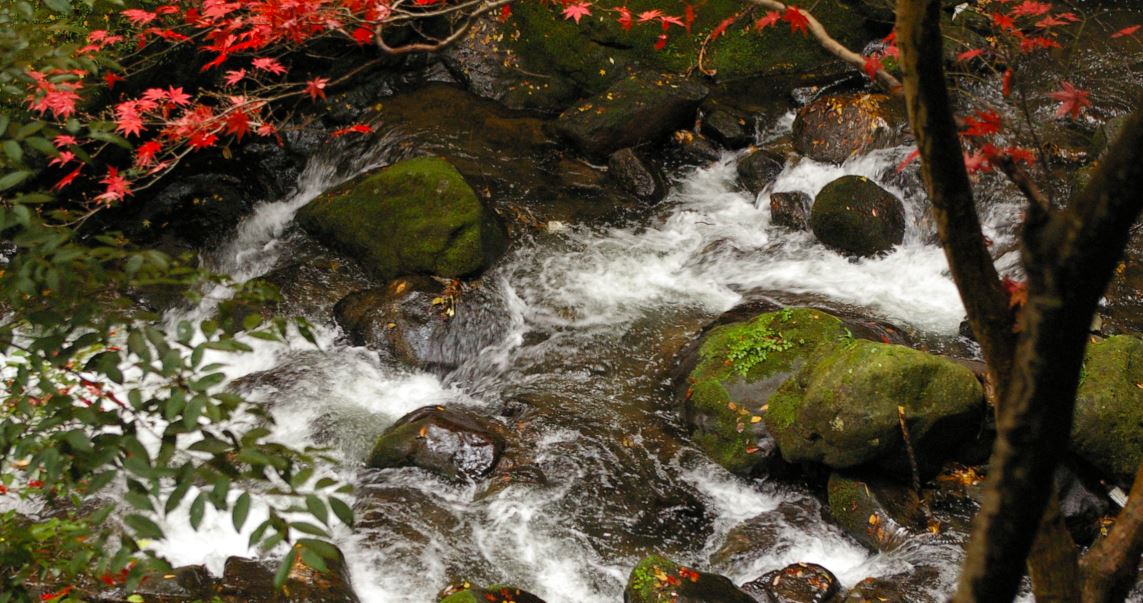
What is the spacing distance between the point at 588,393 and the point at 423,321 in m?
1.60

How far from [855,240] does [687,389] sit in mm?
2835

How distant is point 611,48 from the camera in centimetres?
1081

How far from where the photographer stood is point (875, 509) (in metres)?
5.47

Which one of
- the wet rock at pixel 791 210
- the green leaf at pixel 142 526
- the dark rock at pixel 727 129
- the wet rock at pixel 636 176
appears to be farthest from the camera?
the dark rock at pixel 727 129

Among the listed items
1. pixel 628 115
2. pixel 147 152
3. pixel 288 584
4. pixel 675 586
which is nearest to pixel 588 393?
pixel 675 586

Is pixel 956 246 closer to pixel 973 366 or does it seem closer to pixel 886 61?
pixel 973 366

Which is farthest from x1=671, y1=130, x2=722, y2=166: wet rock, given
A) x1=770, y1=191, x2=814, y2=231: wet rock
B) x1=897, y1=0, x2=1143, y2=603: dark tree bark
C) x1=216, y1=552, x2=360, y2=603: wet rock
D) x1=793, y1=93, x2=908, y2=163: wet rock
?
x1=897, y1=0, x2=1143, y2=603: dark tree bark

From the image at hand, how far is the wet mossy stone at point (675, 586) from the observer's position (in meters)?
4.68

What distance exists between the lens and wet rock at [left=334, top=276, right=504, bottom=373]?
23.6 feet

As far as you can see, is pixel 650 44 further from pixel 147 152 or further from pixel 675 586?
pixel 675 586

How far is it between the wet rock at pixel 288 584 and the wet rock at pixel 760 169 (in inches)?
243

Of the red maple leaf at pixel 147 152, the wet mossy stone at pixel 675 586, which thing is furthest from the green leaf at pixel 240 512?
the red maple leaf at pixel 147 152

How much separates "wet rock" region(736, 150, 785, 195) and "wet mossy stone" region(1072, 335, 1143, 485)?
427cm

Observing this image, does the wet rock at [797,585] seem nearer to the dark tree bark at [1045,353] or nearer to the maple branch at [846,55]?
the maple branch at [846,55]
